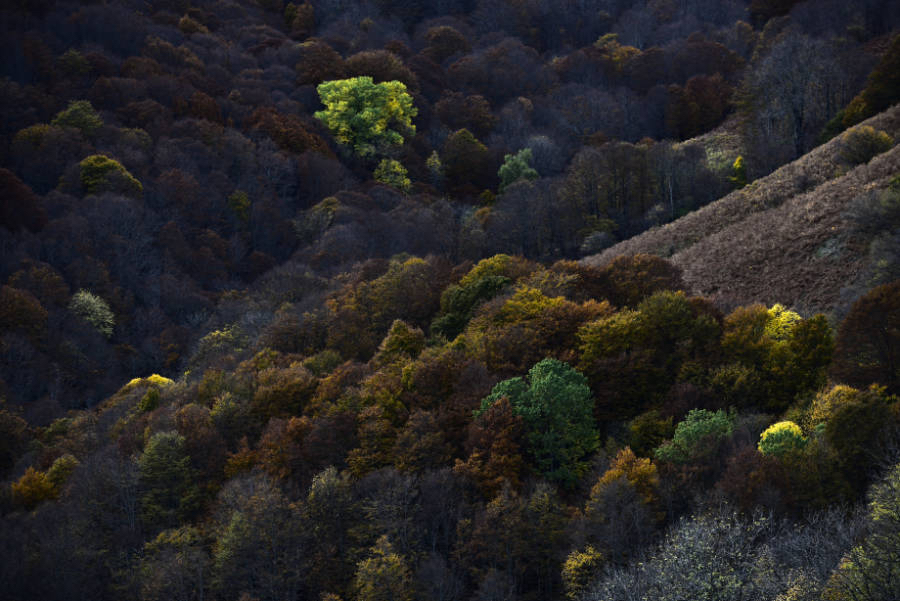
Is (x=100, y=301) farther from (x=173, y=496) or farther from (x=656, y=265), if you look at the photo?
(x=656, y=265)

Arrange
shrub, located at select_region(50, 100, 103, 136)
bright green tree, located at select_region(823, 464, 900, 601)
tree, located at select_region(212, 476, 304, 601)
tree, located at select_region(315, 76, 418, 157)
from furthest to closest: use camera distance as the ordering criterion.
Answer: tree, located at select_region(315, 76, 418, 157) → shrub, located at select_region(50, 100, 103, 136) → tree, located at select_region(212, 476, 304, 601) → bright green tree, located at select_region(823, 464, 900, 601)

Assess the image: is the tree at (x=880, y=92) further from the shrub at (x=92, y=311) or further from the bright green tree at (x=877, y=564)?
the shrub at (x=92, y=311)

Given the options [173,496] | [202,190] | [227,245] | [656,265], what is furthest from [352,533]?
[202,190]

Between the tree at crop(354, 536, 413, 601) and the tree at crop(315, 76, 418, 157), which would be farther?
the tree at crop(315, 76, 418, 157)

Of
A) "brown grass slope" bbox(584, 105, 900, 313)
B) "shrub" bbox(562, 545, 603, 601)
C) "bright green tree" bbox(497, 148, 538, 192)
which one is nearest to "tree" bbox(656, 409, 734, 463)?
"shrub" bbox(562, 545, 603, 601)

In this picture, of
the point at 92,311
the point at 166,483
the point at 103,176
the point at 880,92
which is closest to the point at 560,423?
the point at 166,483

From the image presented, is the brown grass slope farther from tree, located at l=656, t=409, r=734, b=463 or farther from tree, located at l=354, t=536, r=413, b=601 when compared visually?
tree, located at l=354, t=536, r=413, b=601
